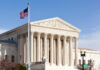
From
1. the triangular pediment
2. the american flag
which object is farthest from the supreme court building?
the american flag

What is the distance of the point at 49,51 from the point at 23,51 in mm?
9195

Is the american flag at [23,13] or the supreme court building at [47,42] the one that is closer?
the american flag at [23,13]

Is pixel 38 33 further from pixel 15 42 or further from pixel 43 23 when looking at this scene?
pixel 15 42

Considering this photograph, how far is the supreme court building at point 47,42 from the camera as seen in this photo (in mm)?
81062

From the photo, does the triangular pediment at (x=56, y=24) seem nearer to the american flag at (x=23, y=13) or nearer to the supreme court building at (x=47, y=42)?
the supreme court building at (x=47, y=42)

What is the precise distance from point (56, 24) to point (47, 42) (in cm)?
700

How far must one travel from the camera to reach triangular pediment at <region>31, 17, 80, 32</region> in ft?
268

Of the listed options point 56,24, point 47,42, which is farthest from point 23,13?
point 47,42

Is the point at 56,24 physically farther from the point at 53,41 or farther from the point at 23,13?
the point at 23,13

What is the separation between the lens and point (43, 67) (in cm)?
7056

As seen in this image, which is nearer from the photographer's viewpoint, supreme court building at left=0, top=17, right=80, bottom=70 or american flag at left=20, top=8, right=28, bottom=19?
american flag at left=20, top=8, right=28, bottom=19

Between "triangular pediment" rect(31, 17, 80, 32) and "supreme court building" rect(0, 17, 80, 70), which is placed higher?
"triangular pediment" rect(31, 17, 80, 32)

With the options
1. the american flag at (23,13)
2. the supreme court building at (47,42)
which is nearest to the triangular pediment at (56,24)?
the supreme court building at (47,42)

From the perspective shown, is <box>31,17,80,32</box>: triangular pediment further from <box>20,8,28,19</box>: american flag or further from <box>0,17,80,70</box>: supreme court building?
<box>20,8,28,19</box>: american flag
